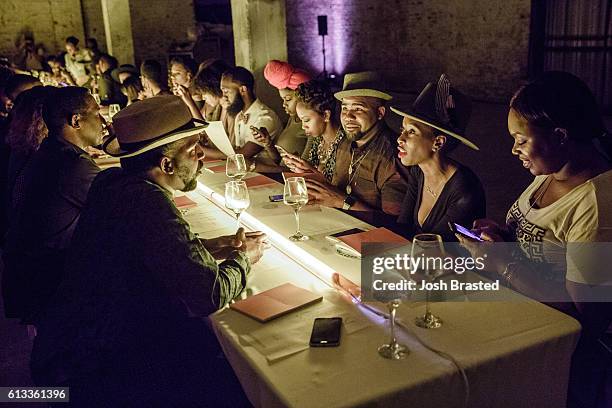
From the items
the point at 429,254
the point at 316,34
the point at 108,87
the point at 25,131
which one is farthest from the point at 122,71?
the point at 316,34

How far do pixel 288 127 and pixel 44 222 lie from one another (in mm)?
2277

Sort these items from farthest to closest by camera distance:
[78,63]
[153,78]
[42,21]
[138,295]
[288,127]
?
[42,21]
[78,63]
[153,78]
[288,127]
[138,295]

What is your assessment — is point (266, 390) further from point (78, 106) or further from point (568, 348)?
point (78, 106)

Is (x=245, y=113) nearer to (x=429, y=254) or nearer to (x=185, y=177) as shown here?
(x=185, y=177)

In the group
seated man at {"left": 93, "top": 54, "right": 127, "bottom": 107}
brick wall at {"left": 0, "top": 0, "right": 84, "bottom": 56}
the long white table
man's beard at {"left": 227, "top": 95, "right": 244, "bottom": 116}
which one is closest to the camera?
the long white table

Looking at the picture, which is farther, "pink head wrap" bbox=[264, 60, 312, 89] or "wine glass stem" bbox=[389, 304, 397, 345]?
"pink head wrap" bbox=[264, 60, 312, 89]

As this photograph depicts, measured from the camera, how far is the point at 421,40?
13.2 m

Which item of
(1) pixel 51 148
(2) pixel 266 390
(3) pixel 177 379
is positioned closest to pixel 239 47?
(1) pixel 51 148

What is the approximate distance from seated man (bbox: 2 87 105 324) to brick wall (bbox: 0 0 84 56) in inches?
577

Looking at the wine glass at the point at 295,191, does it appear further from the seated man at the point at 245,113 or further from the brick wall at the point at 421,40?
the brick wall at the point at 421,40

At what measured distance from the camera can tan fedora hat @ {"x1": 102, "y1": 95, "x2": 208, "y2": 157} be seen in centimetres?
200

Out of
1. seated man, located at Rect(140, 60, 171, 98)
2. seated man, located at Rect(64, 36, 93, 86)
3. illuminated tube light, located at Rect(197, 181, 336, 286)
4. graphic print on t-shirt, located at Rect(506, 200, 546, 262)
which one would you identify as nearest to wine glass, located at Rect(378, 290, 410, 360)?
illuminated tube light, located at Rect(197, 181, 336, 286)

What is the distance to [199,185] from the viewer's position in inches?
144

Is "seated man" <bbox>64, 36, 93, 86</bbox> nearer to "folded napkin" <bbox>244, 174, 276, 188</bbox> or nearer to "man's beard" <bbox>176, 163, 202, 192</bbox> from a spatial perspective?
"folded napkin" <bbox>244, 174, 276, 188</bbox>
